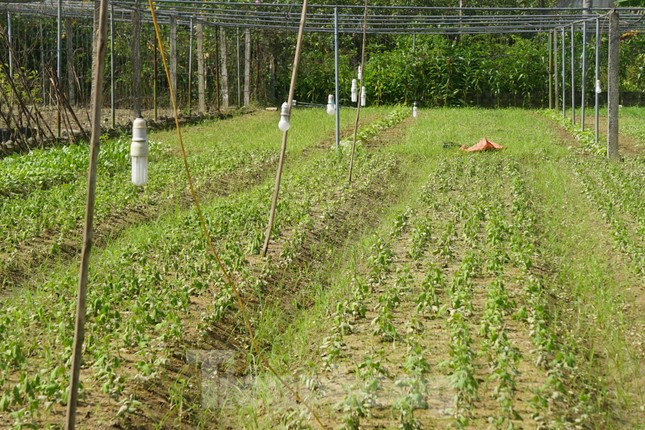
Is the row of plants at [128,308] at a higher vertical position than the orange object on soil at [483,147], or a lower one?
lower

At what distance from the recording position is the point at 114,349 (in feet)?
18.3

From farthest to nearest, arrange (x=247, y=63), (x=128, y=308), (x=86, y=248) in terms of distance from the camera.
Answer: (x=247, y=63)
(x=128, y=308)
(x=86, y=248)

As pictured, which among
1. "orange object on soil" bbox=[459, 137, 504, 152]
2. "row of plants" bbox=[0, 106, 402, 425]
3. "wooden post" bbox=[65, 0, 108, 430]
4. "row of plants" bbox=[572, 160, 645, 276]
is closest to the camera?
"wooden post" bbox=[65, 0, 108, 430]

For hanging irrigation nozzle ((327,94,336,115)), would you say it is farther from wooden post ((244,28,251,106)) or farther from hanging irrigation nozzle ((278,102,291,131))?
wooden post ((244,28,251,106))

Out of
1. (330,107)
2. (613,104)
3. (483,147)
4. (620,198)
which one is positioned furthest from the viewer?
(483,147)

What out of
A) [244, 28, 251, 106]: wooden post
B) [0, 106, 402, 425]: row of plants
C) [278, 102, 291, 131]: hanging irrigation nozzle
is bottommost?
[0, 106, 402, 425]: row of plants

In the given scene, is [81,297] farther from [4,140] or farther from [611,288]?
[4,140]

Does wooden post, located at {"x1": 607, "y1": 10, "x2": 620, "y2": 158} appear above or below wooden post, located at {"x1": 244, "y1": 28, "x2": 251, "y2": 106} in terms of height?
below

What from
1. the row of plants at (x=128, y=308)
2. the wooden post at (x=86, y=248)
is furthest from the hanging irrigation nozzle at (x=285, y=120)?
the wooden post at (x=86, y=248)

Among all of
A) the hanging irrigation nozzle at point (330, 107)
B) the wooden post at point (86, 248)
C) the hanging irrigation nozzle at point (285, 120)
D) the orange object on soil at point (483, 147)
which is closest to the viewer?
the wooden post at point (86, 248)

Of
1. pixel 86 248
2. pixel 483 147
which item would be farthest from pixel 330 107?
pixel 86 248

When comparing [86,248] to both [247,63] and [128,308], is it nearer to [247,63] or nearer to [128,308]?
[128,308]

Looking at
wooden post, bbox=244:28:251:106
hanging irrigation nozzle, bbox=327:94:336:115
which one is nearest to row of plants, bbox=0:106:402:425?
hanging irrigation nozzle, bbox=327:94:336:115

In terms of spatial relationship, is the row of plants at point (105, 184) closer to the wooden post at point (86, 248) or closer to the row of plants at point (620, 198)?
the wooden post at point (86, 248)
